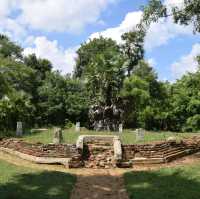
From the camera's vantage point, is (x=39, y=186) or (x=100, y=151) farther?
(x=100, y=151)

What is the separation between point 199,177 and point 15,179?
5.81 meters

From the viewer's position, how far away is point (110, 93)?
41562 millimetres

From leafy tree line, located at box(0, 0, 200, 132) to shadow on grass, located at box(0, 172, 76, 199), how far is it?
2121 cm

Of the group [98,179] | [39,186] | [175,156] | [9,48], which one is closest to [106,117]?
[9,48]

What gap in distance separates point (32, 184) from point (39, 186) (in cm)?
43

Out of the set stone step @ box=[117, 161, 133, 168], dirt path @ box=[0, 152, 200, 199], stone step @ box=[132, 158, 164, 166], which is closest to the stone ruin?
dirt path @ box=[0, 152, 200, 199]

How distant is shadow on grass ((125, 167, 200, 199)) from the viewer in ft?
44.3

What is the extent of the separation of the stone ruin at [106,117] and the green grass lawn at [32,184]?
20.4m

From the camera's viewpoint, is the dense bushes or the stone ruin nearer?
the stone ruin

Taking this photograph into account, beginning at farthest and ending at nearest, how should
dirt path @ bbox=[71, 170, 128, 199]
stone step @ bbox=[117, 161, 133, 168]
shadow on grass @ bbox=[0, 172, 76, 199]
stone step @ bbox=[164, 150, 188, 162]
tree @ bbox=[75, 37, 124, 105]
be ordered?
tree @ bbox=[75, 37, 124, 105], stone step @ bbox=[164, 150, 188, 162], stone step @ bbox=[117, 161, 133, 168], dirt path @ bbox=[71, 170, 128, 199], shadow on grass @ bbox=[0, 172, 76, 199]

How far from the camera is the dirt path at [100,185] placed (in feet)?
46.7

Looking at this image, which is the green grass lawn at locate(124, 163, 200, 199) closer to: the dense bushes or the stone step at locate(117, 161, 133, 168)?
the stone step at locate(117, 161, 133, 168)

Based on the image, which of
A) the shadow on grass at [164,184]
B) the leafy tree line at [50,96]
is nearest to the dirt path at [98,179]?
the shadow on grass at [164,184]

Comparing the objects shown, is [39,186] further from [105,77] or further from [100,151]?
[105,77]
